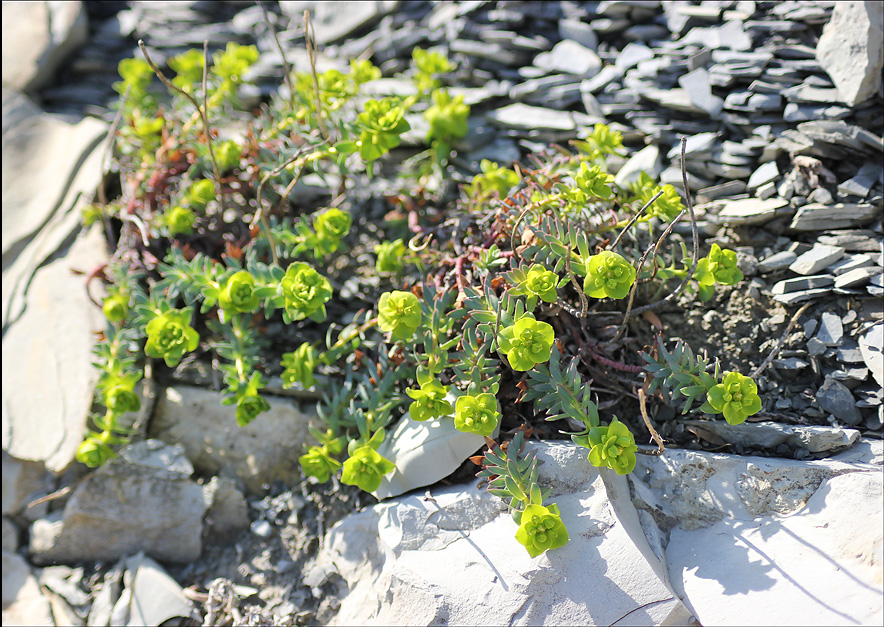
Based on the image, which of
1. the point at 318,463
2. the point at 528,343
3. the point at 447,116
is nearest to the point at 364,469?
the point at 318,463

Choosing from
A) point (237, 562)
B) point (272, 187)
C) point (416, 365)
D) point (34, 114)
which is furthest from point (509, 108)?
point (34, 114)

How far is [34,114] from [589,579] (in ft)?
11.0

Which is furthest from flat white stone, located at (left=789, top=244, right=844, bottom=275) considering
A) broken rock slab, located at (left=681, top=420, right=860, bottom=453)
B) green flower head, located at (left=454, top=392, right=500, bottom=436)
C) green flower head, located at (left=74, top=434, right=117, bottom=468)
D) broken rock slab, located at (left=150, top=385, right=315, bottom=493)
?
green flower head, located at (left=74, top=434, right=117, bottom=468)

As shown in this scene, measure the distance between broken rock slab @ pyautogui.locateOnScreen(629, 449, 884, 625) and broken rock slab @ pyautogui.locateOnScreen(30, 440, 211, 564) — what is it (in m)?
1.53

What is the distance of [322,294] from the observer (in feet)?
6.12

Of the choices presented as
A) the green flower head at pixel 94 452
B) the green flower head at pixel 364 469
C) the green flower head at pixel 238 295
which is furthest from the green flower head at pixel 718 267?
the green flower head at pixel 94 452

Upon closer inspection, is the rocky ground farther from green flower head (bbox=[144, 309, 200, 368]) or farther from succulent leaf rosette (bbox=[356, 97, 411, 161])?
succulent leaf rosette (bbox=[356, 97, 411, 161])

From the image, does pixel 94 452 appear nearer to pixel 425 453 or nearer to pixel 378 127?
pixel 425 453

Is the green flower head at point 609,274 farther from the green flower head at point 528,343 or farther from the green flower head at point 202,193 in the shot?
the green flower head at point 202,193

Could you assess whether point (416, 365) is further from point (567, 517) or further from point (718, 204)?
point (718, 204)

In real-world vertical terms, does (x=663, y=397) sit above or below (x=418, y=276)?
below

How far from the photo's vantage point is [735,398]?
1663 millimetres

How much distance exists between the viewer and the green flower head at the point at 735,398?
1654mm

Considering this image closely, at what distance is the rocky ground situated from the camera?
167 cm
